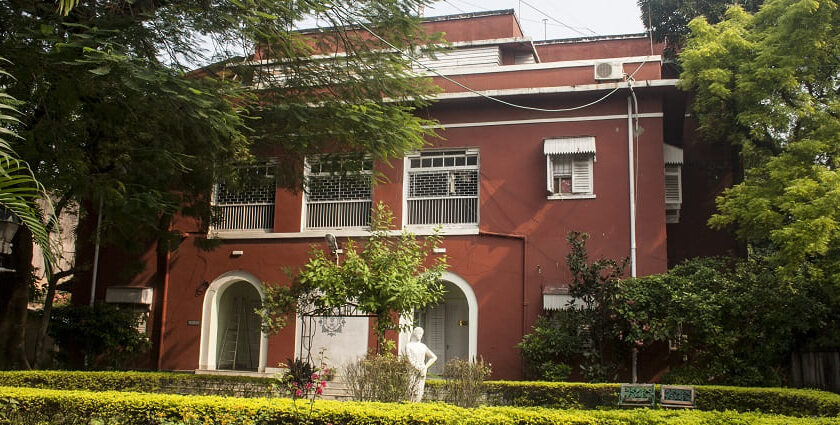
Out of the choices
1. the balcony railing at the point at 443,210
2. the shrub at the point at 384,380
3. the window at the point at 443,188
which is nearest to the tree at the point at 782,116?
the window at the point at 443,188

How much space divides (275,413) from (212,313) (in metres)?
8.84

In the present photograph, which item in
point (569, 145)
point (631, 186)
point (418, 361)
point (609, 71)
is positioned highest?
point (609, 71)

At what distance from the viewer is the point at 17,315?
13.7 metres

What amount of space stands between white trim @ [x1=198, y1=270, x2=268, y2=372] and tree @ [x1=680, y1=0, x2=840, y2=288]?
9352mm

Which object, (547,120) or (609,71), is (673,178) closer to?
(609,71)

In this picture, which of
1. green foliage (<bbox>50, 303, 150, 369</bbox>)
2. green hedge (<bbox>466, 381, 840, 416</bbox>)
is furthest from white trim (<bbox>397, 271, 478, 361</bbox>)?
green foliage (<bbox>50, 303, 150, 369</bbox>)

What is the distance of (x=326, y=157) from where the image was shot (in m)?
14.4

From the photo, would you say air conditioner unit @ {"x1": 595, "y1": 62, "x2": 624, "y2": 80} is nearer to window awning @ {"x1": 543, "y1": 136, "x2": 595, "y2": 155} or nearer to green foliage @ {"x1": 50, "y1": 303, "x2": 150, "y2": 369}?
window awning @ {"x1": 543, "y1": 136, "x2": 595, "y2": 155}

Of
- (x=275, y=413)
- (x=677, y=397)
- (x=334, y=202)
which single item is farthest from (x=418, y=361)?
(x=334, y=202)

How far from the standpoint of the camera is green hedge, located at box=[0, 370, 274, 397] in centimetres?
1175

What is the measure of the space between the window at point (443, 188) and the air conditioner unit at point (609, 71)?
9.32ft

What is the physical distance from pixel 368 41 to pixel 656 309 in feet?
21.7

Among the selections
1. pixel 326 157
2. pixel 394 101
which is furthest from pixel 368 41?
pixel 326 157

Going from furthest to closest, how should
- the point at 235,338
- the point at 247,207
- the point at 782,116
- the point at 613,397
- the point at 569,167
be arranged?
the point at 235,338 → the point at 247,207 → the point at 569,167 → the point at 782,116 → the point at 613,397
